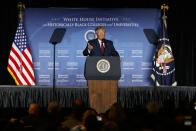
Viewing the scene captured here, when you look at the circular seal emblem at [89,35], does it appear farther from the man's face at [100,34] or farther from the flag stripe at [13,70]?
the flag stripe at [13,70]

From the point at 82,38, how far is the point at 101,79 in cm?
328

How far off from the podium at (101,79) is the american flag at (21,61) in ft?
11.0

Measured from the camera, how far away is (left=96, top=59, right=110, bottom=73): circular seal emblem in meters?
6.02

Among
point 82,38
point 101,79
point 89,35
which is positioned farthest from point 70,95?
point 101,79

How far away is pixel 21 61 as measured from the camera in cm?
889

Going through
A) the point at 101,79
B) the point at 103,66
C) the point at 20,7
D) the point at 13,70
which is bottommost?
the point at 101,79

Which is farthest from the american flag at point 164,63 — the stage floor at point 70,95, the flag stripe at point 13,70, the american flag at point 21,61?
the flag stripe at point 13,70

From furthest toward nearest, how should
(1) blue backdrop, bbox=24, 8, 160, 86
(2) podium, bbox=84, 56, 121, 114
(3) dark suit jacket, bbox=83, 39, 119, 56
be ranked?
(1) blue backdrop, bbox=24, 8, 160, 86 → (3) dark suit jacket, bbox=83, 39, 119, 56 → (2) podium, bbox=84, 56, 121, 114

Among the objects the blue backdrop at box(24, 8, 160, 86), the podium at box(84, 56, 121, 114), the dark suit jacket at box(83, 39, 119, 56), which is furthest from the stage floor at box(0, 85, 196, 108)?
the podium at box(84, 56, 121, 114)

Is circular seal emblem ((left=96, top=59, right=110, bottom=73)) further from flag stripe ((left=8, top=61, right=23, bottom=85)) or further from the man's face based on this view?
flag stripe ((left=8, top=61, right=23, bottom=85))

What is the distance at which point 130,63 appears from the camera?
9039 millimetres

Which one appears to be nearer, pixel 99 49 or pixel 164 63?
pixel 99 49

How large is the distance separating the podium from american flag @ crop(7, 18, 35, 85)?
11.0 ft

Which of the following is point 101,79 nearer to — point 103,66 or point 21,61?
point 103,66
